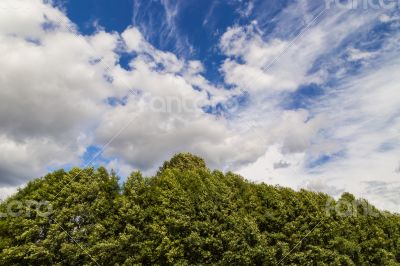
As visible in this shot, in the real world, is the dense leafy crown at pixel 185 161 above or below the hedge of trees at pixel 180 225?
above

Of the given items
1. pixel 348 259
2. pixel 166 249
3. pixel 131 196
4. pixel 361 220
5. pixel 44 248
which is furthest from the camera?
pixel 361 220

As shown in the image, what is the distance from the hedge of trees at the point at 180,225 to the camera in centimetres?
2500

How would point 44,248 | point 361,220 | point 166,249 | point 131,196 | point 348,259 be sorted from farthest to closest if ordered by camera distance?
point 361,220
point 348,259
point 131,196
point 166,249
point 44,248

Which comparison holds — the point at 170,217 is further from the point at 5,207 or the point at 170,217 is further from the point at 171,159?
the point at 171,159

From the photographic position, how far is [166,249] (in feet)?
84.2

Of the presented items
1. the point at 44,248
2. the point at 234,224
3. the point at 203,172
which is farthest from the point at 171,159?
the point at 44,248

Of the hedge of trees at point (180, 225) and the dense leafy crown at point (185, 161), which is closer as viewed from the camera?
the hedge of trees at point (180, 225)

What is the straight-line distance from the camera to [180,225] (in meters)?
26.8

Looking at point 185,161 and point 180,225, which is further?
point 185,161

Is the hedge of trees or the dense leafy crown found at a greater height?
the dense leafy crown

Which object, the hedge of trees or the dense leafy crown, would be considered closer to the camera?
the hedge of trees

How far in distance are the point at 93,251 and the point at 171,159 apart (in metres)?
32.6

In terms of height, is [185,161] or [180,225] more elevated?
[185,161]

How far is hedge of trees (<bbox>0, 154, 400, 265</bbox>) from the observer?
25.0m
